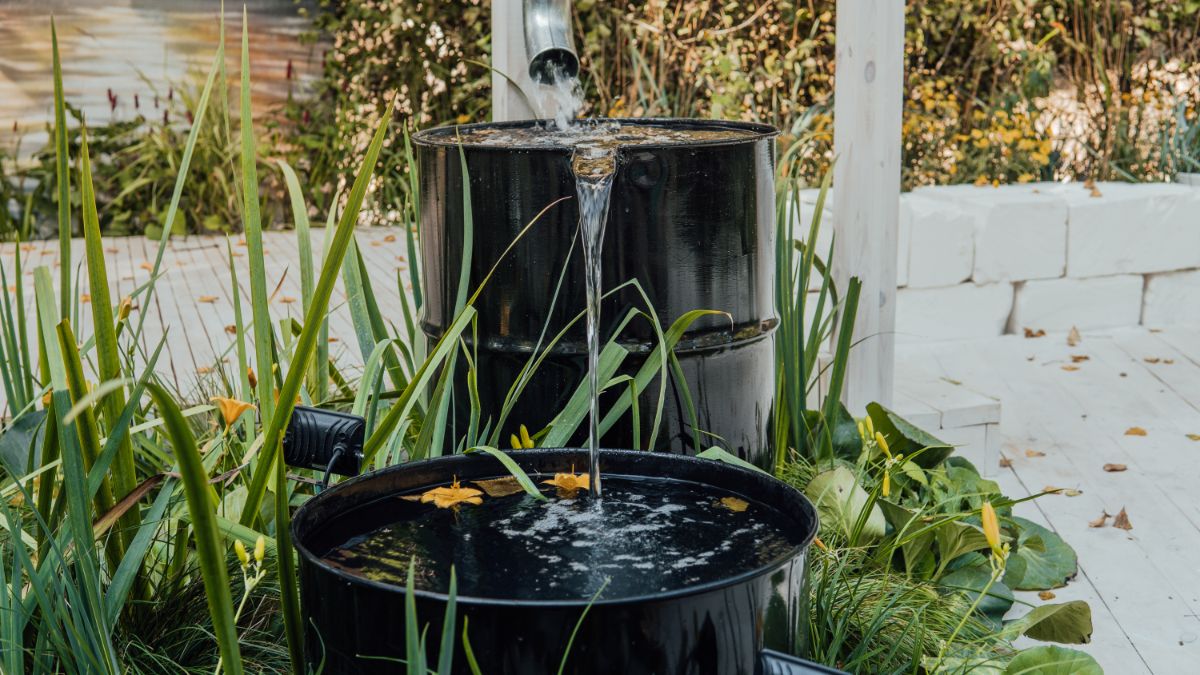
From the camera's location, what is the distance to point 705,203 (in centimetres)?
183

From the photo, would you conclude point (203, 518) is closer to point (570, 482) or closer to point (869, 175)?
point (570, 482)

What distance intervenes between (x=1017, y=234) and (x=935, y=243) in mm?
360

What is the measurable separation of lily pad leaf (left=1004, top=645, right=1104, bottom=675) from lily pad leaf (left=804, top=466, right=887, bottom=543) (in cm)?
32

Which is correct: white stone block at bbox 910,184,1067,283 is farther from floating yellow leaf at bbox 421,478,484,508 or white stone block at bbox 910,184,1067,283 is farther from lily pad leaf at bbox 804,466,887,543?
floating yellow leaf at bbox 421,478,484,508

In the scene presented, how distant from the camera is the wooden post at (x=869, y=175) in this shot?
2.68 m

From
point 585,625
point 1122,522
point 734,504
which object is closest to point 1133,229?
point 1122,522

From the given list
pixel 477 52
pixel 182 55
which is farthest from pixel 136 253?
pixel 477 52

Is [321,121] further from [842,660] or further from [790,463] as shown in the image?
[842,660]

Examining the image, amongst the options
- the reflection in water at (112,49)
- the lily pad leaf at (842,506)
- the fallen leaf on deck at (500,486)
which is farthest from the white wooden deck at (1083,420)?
the reflection in water at (112,49)

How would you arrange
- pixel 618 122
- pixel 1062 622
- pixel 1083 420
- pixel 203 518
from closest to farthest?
pixel 203 518
pixel 1062 622
pixel 618 122
pixel 1083 420

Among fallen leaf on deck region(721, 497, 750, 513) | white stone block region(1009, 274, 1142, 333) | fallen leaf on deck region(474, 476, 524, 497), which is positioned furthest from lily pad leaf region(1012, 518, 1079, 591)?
white stone block region(1009, 274, 1142, 333)

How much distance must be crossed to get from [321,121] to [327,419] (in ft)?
18.4

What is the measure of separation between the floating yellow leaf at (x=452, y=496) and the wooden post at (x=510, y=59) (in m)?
1.29

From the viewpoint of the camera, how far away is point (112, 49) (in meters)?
6.61
